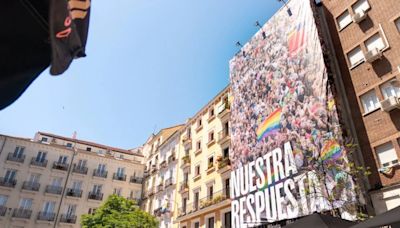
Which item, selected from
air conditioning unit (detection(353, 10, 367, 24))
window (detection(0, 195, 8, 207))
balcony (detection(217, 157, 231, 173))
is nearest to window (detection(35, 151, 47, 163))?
window (detection(0, 195, 8, 207))

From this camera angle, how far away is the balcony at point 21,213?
37.2 metres

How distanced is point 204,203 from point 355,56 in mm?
16513

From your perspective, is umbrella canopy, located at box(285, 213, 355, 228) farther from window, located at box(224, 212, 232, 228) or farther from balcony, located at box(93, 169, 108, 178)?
balcony, located at box(93, 169, 108, 178)

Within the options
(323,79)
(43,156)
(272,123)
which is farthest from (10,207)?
(323,79)

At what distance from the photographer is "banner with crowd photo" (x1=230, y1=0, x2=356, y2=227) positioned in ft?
52.6

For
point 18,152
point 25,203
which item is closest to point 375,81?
point 25,203

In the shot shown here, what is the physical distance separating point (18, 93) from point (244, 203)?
66.5 feet

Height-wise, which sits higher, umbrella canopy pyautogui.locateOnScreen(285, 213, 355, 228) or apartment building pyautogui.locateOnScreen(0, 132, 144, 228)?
apartment building pyautogui.locateOnScreen(0, 132, 144, 228)

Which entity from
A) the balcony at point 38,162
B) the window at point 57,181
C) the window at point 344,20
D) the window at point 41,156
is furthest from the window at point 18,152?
the window at point 344,20

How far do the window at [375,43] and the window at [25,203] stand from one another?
4069cm

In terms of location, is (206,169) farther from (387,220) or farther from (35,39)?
(35,39)

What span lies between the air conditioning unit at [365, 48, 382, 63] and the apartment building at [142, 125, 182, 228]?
2342 centimetres

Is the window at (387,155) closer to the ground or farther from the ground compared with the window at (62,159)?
closer to the ground

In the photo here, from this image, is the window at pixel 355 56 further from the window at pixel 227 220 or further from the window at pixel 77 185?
the window at pixel 77 185
